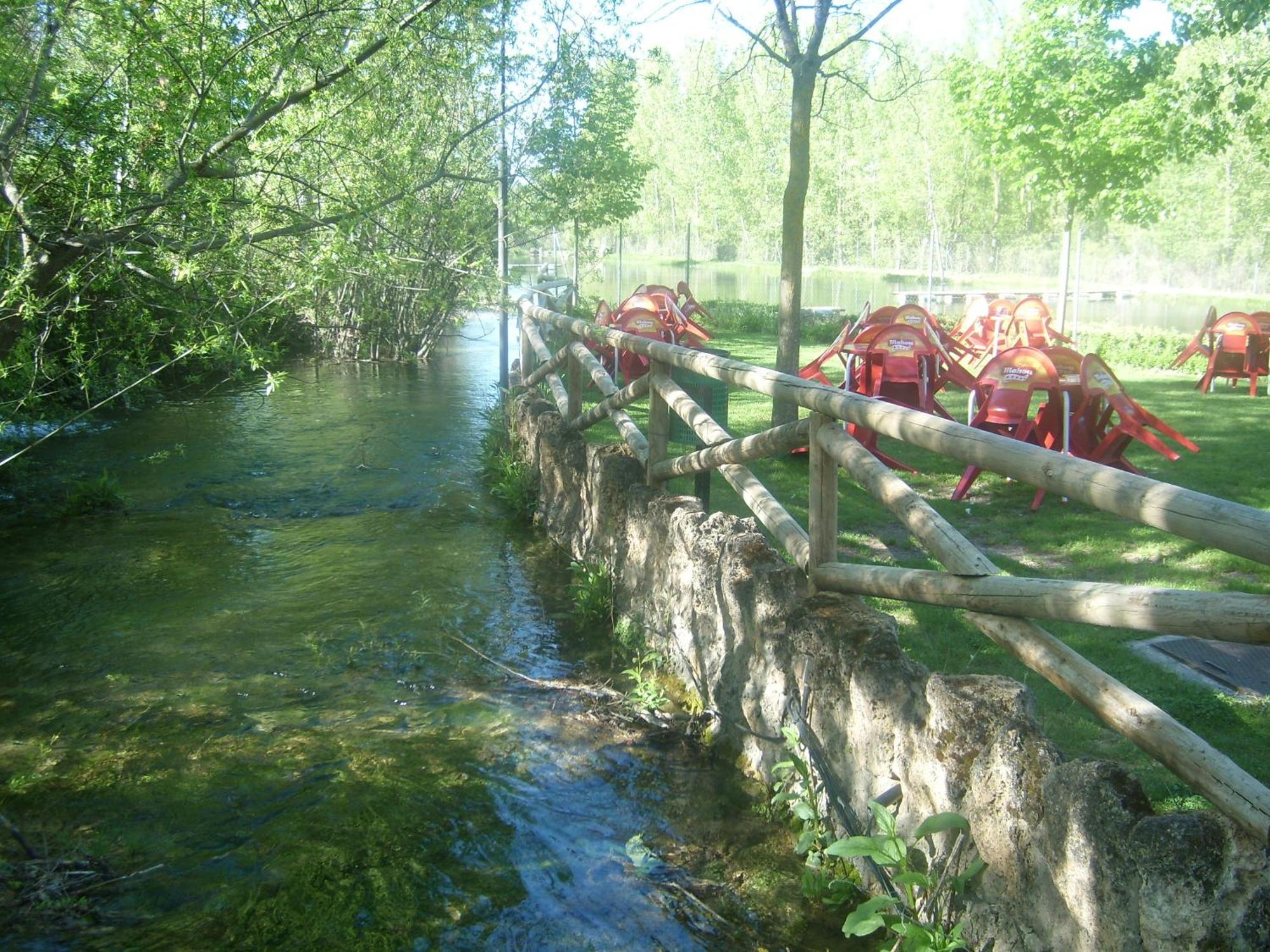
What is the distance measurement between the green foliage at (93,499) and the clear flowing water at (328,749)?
234 millimetres

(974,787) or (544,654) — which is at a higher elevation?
(974,787)

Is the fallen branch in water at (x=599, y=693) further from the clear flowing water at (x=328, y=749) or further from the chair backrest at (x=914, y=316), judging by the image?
the chair backrest at (x=914, y=316)

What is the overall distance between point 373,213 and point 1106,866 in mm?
6099

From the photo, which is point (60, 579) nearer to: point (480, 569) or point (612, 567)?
point (480, 569)

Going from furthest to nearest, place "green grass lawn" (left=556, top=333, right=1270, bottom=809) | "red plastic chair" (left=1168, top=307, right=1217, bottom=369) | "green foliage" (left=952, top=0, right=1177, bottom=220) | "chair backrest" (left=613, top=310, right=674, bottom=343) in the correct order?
"green foliage" (left=952, top=0, right=1177, bottom=220)
"red plastic chair" (left=1168, top=307, right=1217, bottom=369)
"chair backrest" (left=613, top=310, right=674, bottom=343)
"green grass lawn" (left=556, top=333, right=1270, bottom=809)

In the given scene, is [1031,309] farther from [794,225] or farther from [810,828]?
[810,828]

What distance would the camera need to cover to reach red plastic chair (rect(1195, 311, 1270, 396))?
1328 centimetres

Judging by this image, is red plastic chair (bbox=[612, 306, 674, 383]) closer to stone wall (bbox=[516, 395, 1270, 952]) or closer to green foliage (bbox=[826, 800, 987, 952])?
stone wall (bbox=[516, 395, 1270, 952])

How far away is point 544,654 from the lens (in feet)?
18.1

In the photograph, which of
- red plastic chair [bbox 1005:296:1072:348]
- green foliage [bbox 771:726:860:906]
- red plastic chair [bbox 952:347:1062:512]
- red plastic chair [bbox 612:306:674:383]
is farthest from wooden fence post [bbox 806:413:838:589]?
red plastic chair [bbox 1005:296:1072:348]

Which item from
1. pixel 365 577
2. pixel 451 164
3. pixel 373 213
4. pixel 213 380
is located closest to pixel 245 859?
pixel 365 577

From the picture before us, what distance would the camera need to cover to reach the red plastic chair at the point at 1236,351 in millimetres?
13281

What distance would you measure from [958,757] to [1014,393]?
581cm

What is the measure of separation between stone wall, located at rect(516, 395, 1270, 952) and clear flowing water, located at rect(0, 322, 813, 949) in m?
0.50
